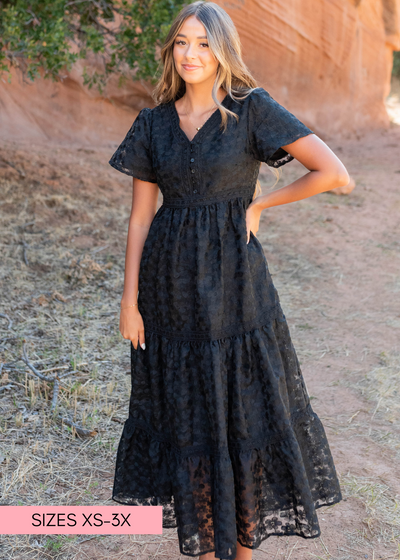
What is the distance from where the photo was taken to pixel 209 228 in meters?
1.80

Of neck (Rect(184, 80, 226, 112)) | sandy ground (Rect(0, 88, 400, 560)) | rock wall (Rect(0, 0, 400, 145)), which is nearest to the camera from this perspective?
neck (Rect(184, 80, 226, 112))

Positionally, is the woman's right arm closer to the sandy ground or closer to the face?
the face

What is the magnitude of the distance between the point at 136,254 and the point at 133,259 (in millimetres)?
22

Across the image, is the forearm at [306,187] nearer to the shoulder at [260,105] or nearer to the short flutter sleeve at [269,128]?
the short flutter sleeve at [269,128]

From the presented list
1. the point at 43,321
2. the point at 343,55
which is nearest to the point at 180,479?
the point at 43,321

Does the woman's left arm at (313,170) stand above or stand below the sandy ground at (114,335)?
above

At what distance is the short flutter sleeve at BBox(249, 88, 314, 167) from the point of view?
1.74m

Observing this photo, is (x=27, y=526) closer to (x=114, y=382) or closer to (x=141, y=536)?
(x=141, y=536)

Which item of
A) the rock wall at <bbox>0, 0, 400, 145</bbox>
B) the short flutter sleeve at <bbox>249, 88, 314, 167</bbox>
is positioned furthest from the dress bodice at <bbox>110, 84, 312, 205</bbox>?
the rock wall at <bbox>0, 0, 400, 145</bbox>

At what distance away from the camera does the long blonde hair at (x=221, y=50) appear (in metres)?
1.76

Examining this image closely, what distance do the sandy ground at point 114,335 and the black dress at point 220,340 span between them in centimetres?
58

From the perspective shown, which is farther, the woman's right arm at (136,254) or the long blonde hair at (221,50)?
the woman's right arm at (136,254)

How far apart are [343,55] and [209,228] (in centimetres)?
1143

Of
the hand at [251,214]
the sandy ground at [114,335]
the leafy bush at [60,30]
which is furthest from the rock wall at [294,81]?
the hand at [251,214]
